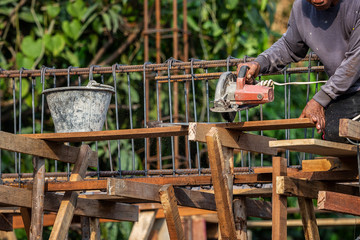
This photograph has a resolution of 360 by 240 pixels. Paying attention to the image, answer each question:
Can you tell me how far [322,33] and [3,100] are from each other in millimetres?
5372

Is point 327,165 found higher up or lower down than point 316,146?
lower down

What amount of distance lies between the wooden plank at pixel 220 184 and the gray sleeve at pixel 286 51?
61 cm

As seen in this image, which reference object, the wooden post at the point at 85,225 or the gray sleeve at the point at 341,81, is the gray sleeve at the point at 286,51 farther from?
the wooden post at the point at 85,225

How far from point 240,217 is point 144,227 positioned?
57.3 inches

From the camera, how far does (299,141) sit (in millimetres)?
3236

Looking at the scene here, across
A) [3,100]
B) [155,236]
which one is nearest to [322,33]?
[155,236]

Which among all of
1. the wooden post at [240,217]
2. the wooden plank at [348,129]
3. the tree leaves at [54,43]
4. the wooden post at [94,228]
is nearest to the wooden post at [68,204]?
the wooden post at [94,228]

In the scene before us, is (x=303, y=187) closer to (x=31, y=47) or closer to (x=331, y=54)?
(x=331, y=54)

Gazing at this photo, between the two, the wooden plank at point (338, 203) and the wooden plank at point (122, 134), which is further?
the wooden plank at point (122, 134)

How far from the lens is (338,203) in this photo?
3.42 metres

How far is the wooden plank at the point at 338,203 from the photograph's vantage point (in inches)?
132

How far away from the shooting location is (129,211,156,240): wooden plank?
5598 mm

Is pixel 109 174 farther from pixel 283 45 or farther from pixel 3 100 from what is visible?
pixel 3 100

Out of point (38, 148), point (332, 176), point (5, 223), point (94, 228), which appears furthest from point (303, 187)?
point (5, 223)
